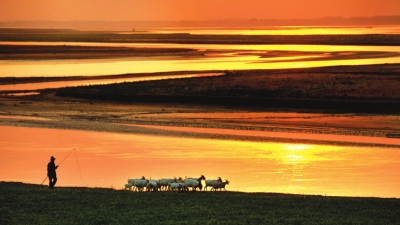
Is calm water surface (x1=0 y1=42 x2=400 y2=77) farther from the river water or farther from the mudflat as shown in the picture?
the river water

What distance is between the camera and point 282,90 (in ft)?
172

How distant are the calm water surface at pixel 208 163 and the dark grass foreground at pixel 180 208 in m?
3.21

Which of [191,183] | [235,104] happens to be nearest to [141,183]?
[191,183]

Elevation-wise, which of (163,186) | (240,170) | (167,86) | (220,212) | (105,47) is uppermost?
(105,47)

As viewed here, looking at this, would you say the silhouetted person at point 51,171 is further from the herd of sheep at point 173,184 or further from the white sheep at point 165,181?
the white sheep at point 165,181

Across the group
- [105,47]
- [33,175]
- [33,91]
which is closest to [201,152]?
[33,175]

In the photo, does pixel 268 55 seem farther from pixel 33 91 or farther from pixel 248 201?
pixel 248 201

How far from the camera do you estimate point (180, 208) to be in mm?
21547

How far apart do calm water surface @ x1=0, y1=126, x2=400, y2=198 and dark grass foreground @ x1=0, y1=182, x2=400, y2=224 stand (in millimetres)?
3207

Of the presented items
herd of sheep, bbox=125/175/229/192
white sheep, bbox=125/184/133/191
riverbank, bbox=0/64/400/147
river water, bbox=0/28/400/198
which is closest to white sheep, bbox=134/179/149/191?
herd of sheep, bbox=125/175/229/192

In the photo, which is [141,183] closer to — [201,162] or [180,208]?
[180,208]

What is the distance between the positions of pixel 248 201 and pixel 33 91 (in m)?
35.4

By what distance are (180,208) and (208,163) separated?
9.89 metres

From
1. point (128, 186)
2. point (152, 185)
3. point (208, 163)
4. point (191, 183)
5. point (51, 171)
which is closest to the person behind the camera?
point (191, 183)
